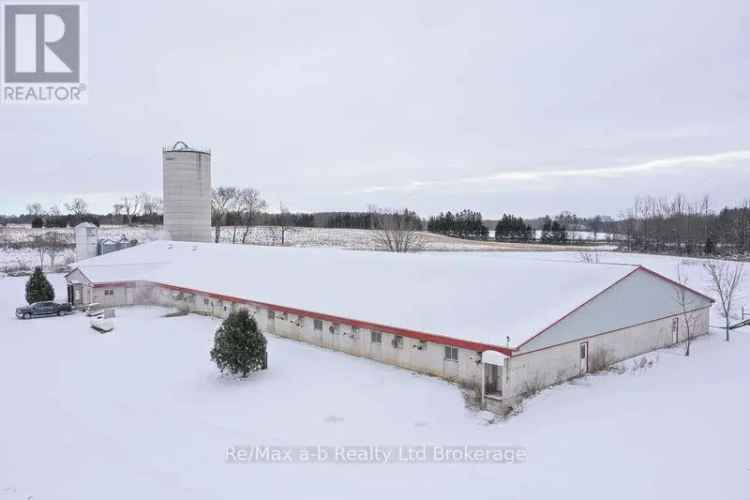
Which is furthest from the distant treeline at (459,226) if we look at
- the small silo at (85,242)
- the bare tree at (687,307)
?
the bare tree at (687,307)

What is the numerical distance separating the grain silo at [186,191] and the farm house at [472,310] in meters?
16.1

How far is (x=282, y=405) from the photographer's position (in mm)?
15789

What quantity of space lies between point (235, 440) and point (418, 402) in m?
5.55

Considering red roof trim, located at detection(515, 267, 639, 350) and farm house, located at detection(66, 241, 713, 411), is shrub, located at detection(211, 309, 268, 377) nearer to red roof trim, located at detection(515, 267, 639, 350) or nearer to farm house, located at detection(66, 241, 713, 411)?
farm house, located at detection(66, 241, 713, 411)

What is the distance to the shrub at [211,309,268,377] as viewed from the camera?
1770 centimetres

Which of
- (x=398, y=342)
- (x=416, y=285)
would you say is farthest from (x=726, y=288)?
(x=398, y=342)

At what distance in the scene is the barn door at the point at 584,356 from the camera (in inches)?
709

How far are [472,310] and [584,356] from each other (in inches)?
165

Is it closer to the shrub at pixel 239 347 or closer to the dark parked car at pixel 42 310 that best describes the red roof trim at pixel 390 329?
the shrub at pixel 239 347

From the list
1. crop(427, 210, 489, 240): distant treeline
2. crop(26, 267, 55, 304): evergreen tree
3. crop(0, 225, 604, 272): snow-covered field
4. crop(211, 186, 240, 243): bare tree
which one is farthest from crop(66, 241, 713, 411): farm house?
crop(427, 210, 489, 240): distant treeline

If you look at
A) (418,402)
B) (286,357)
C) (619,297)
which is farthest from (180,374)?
(619,297)

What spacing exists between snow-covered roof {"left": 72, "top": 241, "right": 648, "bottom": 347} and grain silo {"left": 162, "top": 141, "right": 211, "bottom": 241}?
36.2 ft

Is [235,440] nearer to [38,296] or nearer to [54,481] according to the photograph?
[54,481]

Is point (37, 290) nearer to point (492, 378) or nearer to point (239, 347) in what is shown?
point (239, 347)
